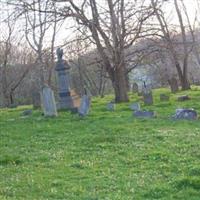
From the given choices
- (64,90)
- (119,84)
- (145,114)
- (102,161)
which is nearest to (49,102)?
(145,114)

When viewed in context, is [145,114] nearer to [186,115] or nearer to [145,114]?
[145,114]

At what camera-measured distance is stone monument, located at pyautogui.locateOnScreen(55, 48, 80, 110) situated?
22.9 metres

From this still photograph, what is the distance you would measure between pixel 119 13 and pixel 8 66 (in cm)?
2882

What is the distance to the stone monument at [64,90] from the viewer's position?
22906 mm

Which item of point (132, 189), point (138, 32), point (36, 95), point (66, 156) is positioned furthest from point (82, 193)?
point (36, 95)

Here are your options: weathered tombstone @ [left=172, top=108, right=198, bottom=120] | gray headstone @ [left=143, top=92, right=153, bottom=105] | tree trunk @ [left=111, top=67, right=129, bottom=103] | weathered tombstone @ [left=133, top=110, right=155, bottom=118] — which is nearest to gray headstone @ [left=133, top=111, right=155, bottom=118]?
weathered tombstone @ [left=133, top=110, right=155, bottom=118]

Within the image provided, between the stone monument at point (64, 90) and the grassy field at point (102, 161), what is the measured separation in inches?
312

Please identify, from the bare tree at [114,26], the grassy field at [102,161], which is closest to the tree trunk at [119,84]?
the bare tree at [114,26]

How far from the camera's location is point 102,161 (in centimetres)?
893

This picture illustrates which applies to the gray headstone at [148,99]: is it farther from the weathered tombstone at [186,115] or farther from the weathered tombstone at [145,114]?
the weathered tombstone at [186,115]

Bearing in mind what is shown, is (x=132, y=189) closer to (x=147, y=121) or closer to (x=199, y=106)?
(x=147, y=121)

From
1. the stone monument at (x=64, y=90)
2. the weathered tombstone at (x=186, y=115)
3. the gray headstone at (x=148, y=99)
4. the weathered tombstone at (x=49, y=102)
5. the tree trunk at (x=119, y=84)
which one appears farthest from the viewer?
the tree trunk at (x=119, y=84)

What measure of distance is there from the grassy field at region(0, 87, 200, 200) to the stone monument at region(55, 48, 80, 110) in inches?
312

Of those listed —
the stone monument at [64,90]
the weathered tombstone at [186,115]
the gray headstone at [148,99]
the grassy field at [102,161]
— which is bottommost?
the grassy field at [102,161]
